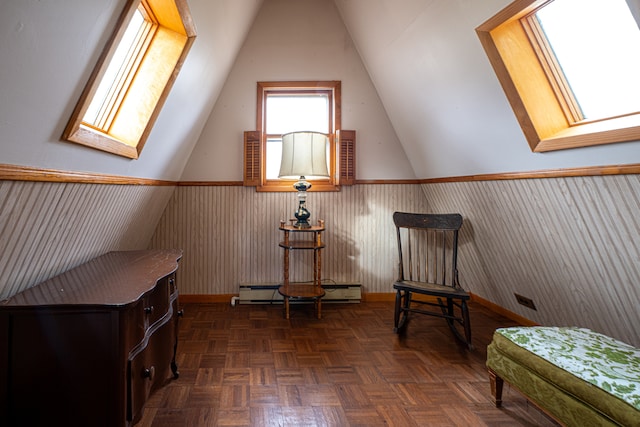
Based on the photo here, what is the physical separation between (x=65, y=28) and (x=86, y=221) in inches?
41.0

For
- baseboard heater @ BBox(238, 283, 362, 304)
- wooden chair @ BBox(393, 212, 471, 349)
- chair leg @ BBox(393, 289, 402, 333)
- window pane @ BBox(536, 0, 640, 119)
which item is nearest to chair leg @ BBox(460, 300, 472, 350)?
wooden chair @ BBox(393, 212, 471, 349)

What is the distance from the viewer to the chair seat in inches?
91.0

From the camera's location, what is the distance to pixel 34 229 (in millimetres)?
1264

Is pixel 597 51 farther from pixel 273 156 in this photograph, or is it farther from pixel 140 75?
pixel 273 156

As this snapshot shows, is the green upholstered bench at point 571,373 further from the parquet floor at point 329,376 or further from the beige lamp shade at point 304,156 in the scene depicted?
the beige lamp shade at point 304,156

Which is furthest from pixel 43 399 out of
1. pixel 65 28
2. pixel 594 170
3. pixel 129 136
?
pixel 594 170

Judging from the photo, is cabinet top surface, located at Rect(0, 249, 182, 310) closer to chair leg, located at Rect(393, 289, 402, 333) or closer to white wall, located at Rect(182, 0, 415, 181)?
white wall, located at Rect(182, 0, 415, 181)

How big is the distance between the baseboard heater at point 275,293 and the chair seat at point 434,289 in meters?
0.77

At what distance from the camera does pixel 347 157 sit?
10.6ft

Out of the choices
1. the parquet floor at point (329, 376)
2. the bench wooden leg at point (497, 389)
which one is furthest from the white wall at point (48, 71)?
the bench wooden leg at point (497, 389)

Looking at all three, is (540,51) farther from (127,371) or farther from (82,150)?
(127,371)

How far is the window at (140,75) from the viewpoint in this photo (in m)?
1.66

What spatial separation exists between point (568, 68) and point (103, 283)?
2518 mm

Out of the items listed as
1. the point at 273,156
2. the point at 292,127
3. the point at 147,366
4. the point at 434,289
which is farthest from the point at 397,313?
the point at 292,127
